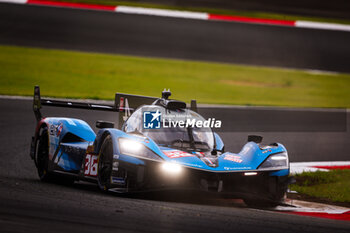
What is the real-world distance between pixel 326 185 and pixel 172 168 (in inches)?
133

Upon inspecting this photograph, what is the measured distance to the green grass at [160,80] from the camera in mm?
16812

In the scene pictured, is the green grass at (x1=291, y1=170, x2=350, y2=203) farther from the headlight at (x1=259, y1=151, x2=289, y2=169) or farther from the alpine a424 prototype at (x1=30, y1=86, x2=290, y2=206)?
the headlight at (x1=259, y1=151, x2=289, y2=169)

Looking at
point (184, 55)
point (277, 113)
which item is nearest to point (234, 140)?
point (277, 113)

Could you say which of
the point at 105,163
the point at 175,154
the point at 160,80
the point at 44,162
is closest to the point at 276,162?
the point at 175,154

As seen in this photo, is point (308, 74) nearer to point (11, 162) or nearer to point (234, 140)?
point (234, 140)

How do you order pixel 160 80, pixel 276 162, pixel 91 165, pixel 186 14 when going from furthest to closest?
pixel 186 14 → pixel 160 80 → pixel 91 165 → pixel 276 162

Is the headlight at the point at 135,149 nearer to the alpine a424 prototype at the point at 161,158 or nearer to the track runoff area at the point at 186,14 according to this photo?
the alpine a424 prototype at the point at 161,158

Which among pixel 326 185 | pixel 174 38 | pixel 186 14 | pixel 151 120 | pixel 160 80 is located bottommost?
pixel 326 185

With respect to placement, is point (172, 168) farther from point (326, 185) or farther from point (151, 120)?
point (326, 185)

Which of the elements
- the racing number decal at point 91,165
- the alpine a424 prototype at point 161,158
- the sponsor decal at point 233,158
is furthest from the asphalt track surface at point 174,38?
the sponsor decal at point 233,158

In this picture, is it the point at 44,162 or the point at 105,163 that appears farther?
the point at 44,162

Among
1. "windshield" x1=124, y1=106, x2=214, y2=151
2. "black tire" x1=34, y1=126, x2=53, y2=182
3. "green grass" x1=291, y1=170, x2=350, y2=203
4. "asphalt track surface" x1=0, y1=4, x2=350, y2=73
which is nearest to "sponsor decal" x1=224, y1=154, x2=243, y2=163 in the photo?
"windshield" x1=124, y1=106, x2=214, y2=151

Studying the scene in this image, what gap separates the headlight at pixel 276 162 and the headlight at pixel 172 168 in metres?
1.01

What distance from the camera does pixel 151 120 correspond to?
27.3 ft
